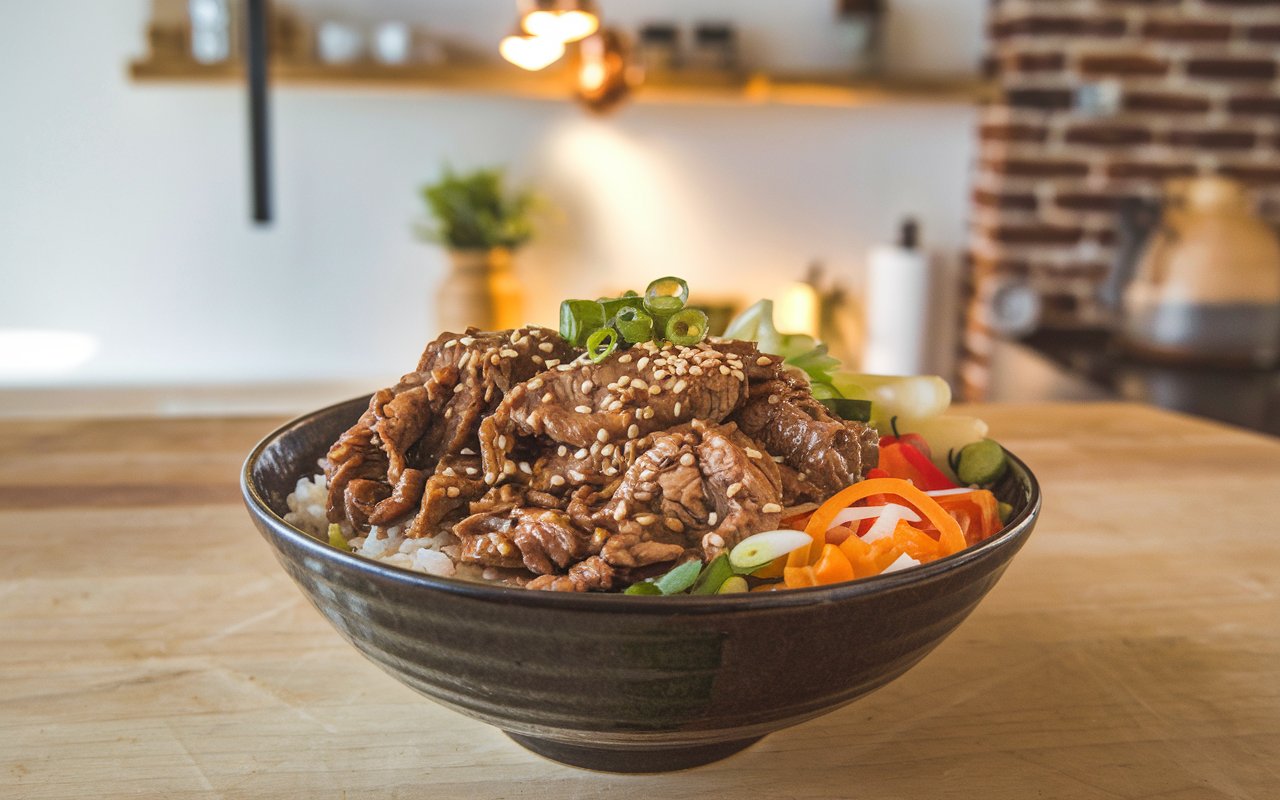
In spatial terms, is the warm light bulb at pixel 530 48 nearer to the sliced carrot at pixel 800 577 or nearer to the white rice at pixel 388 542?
the white rice at pixel 388 542

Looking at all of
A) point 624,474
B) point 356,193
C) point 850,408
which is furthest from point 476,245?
→ point 624,474

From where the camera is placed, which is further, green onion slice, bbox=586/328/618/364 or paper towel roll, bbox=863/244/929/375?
paper towel roll, bbox=863/244/929/375

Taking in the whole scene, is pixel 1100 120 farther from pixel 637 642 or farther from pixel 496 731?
pixel 637 642

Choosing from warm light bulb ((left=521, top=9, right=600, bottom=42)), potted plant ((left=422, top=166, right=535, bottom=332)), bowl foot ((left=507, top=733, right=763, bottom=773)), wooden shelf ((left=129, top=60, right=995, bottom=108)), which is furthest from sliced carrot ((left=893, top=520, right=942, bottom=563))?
wooden shelf ((left=129, top=60, right=995, bottom=108))

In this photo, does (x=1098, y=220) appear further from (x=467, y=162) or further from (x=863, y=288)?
(x=467, y=162)

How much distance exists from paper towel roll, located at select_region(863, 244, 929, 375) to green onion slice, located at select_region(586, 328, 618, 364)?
10.6 ft

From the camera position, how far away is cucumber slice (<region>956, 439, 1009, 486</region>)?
1.20 metres

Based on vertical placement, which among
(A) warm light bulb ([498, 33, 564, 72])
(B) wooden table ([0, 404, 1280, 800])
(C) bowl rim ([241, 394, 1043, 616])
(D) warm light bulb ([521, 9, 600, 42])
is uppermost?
(D) warm light bulb ([521, 9, 600, 42])

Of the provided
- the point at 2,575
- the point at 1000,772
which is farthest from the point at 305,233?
the point at 1000,772

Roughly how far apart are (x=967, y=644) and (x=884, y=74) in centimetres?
326

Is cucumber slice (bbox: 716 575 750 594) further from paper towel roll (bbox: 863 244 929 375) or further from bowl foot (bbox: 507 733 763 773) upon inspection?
paper towel roll (bbox: 863 244 929 375)

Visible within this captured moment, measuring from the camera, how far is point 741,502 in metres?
0.95

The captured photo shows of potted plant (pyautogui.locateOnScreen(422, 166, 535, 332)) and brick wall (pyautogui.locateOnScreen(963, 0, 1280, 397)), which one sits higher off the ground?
brick wall (pyautogui.locateOnScreen(963, 0, 1280, 397))

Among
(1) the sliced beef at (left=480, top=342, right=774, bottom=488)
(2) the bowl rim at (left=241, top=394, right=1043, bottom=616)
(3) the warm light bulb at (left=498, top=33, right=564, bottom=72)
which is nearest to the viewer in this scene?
(2) the bowl rim at (left=241, top=394, right=1043, bottom=616)
